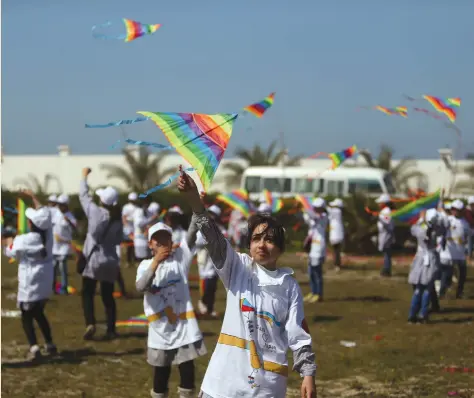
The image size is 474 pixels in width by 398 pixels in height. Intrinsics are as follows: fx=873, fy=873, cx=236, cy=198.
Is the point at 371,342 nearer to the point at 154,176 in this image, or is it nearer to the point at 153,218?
the point at 153,218

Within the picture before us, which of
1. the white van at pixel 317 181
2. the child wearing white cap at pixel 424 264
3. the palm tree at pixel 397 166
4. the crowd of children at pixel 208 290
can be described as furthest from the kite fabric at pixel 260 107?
the palm tree at pixel 397 166

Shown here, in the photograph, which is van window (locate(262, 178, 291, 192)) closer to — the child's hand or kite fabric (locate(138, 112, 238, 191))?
the child's hand

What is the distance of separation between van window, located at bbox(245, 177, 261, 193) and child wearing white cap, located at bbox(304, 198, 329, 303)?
1332 centimetres

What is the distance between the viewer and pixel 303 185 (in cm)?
2775

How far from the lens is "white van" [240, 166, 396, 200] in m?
26.8

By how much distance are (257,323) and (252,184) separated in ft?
78.6

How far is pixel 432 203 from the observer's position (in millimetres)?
12164

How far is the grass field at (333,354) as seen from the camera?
8039 millimetres

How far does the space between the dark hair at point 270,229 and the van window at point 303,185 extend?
23.2 meters

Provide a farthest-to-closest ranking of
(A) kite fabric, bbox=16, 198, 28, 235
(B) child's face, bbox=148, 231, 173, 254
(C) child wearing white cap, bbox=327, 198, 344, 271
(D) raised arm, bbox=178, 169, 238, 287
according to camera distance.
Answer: (C) child wearing white cap, bbox=327, 198, 344, 271
(A) kite fabric, bbox=16, 198, 28, 235
(B) child's face, bbox=148, 231, 173, 254
(D) raised arm, bbox=178, 169, 238, 287

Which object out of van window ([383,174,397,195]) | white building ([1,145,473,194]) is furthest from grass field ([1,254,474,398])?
white building ([1,145,473,194])

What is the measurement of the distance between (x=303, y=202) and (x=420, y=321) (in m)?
4.19

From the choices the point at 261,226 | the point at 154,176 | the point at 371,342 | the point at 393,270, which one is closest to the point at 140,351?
the point at 371,342

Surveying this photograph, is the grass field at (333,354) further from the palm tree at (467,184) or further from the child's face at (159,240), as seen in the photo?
the palm tree at (467,184)
